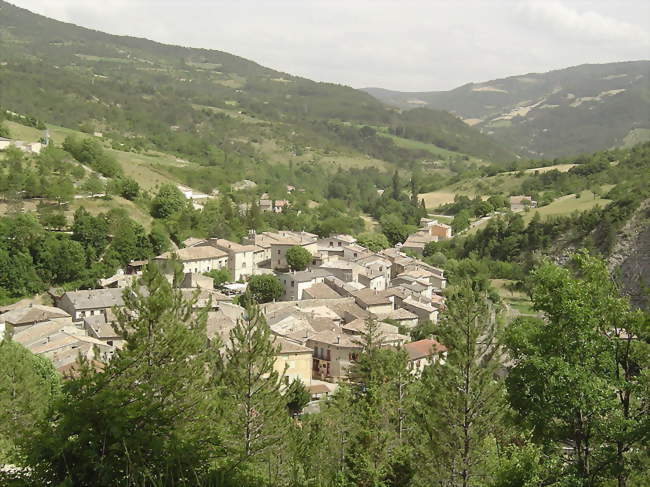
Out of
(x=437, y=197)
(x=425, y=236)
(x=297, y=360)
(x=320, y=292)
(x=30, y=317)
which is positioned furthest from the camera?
(x=437, y=197)

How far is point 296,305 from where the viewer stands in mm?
39844

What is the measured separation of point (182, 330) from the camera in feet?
40.1

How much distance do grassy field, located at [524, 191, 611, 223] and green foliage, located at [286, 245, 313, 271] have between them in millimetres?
32364

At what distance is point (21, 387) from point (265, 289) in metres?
23.1

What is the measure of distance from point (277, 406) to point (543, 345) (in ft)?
23.2

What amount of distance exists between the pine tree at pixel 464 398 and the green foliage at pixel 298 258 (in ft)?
118

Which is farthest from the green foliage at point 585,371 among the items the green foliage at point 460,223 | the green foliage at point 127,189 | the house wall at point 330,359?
the green foliage at point 460,223

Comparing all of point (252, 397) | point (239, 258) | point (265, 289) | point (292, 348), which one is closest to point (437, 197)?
point (239, 258)

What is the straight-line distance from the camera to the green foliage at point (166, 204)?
56031 mm

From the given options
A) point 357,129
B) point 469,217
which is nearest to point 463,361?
point 469,217

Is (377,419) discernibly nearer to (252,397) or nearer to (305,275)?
(252,397)

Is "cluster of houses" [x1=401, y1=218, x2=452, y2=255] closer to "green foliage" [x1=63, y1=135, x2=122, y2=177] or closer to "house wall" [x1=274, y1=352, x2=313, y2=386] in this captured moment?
"green foliage" [x1=63, y1=135, x2=122, y2=177]

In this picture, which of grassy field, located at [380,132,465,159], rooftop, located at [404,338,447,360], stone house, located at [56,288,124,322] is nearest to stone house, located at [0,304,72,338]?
stone house, located at [56,288,124,322]

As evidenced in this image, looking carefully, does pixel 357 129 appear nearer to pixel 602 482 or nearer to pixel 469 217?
pixel 469 217
